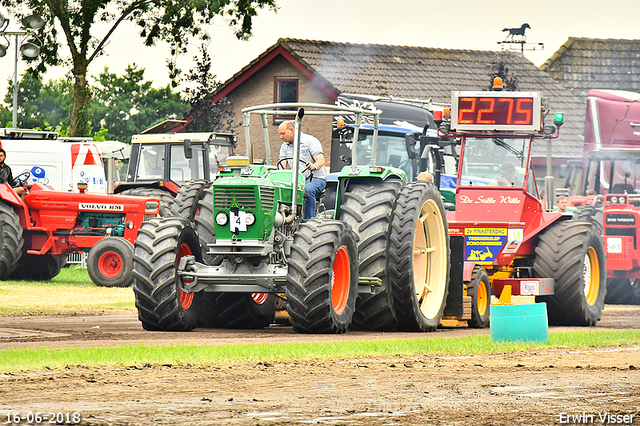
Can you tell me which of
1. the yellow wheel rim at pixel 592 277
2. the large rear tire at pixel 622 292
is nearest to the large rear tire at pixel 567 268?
the yellow wheel rim at pixel 592 277

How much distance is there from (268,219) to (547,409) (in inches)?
198

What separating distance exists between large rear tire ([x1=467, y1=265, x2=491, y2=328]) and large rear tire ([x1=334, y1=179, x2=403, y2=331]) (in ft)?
5.07

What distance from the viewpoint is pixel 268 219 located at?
10.6 metres

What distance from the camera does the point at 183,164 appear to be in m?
24.1

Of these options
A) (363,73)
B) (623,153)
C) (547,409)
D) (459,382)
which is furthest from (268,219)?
(363,73)

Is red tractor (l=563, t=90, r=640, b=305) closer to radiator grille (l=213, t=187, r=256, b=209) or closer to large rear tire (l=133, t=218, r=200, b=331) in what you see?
radiator grille (l=213, t=187, r=256, b=209)

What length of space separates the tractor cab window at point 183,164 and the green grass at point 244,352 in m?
14.1

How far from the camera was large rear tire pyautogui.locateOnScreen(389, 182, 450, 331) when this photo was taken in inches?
446

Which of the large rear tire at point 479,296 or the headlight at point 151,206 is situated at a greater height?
the headlight at point 151,206

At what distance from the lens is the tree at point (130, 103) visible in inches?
2965

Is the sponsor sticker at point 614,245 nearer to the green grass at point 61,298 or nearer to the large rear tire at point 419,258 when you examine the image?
the large rear tire at point 419,258

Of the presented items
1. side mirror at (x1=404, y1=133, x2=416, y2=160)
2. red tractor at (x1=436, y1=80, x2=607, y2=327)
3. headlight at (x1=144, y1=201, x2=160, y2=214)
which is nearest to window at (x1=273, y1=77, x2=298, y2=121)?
headlight at (x1=144, y1=201, x2=160, y2=214)

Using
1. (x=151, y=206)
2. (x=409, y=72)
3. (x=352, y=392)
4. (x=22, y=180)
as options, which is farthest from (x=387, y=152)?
(x=409, y=72)

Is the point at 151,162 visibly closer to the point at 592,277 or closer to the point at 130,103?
the point at 592,277
